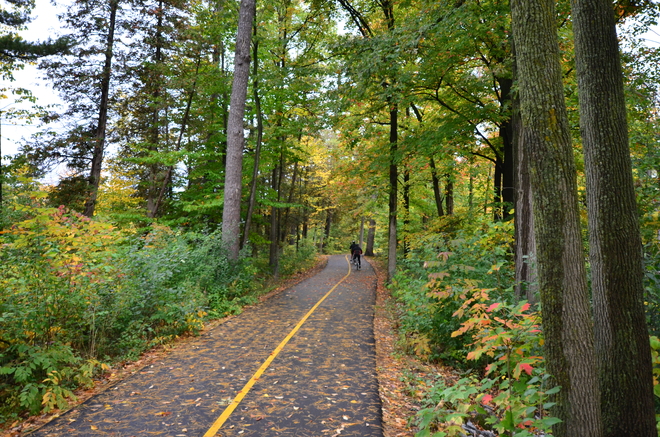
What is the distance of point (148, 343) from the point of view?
6875 mm

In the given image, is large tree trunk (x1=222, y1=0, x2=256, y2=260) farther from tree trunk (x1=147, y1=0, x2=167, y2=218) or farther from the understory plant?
the understory plant

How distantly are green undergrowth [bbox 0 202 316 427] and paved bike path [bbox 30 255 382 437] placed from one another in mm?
647

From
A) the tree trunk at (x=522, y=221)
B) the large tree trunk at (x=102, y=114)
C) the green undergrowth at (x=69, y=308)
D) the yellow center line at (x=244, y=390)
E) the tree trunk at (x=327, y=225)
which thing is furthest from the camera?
the tree trunk at (x=327, y=225)

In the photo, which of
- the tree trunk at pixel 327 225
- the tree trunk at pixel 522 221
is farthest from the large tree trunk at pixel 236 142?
the tree trunk at pixel 327 225

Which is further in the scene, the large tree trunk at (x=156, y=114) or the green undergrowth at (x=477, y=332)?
the large tree trunk at (x=156, y=114)

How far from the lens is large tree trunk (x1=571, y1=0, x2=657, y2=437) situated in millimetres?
3246

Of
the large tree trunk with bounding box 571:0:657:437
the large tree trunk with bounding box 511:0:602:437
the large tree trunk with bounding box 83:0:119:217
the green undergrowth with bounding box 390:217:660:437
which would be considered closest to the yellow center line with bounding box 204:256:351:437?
the green undergrowth with bounding box 390:217:660:437

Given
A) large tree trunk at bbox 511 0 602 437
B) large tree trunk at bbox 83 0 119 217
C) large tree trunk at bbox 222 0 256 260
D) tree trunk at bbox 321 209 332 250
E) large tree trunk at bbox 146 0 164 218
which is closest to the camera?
large tree trunk at bbox 511 0 602 437

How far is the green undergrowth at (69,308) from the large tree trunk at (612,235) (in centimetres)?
614

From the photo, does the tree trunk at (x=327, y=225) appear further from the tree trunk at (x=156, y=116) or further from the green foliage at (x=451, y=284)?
the green foliage at (x=451, y=284)

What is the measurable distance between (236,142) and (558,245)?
1149 centimetres

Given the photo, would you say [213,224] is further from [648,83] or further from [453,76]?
[648,83]

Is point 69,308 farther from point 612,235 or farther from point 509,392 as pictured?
point 612,235

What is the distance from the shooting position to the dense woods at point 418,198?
124 inches
